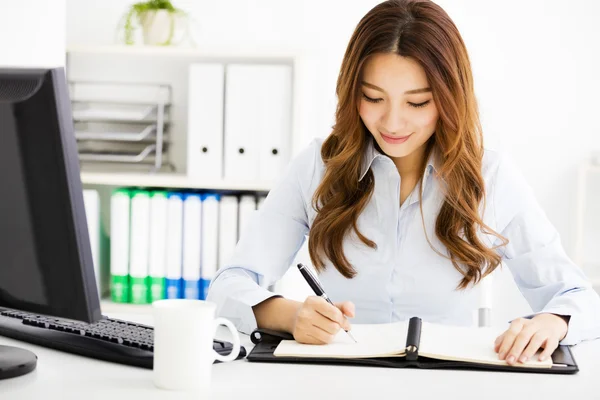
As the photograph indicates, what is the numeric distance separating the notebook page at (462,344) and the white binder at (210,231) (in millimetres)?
1325

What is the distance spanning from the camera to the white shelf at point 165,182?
8.50 ft

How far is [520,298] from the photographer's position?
2.92 meters

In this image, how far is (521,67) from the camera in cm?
284

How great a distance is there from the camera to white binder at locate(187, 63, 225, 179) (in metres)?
2.58

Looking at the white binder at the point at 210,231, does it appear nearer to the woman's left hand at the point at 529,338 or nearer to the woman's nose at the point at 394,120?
the woman's nose at the point at 394,120

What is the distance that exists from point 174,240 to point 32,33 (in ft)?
2.56

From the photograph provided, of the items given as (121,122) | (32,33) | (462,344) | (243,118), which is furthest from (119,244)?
(462,344)

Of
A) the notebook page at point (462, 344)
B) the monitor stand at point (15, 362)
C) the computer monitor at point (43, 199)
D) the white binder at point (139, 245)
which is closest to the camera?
the computer monitor at point (43, 199)

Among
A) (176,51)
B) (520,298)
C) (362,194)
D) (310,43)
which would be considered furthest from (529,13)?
(362,194)

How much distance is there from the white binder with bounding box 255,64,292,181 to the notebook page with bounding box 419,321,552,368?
127 cm

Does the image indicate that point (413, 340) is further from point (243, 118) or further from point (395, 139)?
point (243, 118)

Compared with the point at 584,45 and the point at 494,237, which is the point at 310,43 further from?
the point at 494,237

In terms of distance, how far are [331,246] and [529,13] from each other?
5.06 feet

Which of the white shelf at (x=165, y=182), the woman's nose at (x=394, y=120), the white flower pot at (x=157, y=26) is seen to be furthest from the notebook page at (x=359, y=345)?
the white flower pot at (x=157, y=26)
